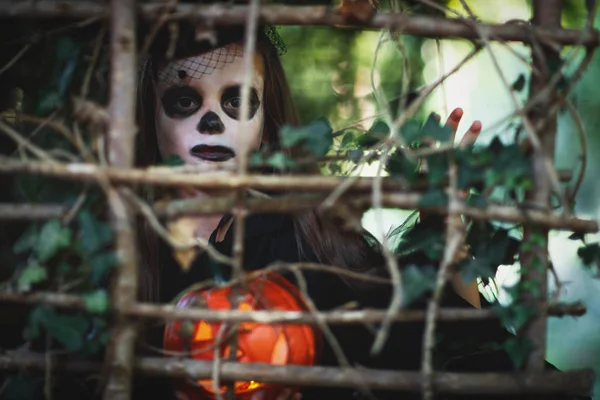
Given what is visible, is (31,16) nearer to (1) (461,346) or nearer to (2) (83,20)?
(2) (83,20)

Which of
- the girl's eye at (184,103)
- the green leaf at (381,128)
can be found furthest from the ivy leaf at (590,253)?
the girl's eye at (184,103)

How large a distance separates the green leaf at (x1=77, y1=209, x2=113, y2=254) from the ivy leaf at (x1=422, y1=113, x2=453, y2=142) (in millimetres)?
636

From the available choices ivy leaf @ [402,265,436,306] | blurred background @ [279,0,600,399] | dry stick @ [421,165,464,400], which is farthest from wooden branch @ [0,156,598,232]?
Answer: blurred background @ [279,0,600,399]

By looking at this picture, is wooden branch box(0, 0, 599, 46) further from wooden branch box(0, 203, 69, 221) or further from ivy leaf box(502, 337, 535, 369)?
ivy leaf box(502, 337, 535, 369)

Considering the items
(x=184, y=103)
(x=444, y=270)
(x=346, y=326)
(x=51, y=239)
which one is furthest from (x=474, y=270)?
(x=184, y=103)

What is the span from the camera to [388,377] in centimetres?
119

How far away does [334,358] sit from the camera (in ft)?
5.98

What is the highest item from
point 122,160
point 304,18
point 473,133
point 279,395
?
point 304,18

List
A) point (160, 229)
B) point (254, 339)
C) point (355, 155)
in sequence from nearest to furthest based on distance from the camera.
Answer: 1. point (160, 229)
2. point (355, 155)
3. point (254, 339)

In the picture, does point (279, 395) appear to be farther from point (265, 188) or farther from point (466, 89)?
point (466, 89)

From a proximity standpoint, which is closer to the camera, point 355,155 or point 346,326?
point 355,155

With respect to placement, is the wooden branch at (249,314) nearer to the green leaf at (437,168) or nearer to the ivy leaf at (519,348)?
the ivy leaf at (519,348)

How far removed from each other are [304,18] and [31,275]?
720 mm

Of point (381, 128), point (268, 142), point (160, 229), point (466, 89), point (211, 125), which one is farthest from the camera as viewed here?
point (466, 89)
